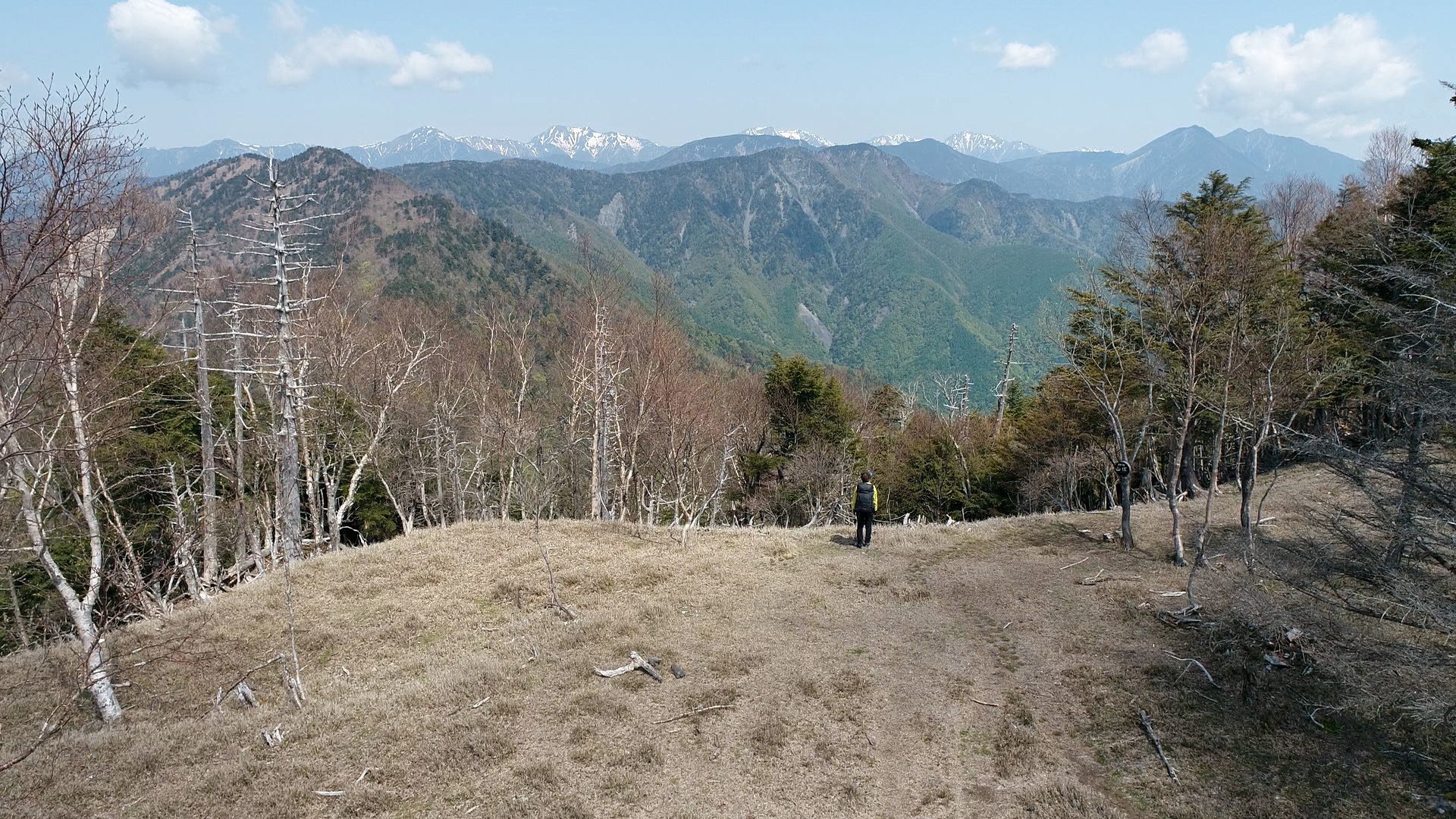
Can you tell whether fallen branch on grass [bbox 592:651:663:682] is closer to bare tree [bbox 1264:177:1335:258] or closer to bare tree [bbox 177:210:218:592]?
bare tree [bbox 177:210:218:592]

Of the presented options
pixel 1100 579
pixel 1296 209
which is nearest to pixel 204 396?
pixel 1100 579

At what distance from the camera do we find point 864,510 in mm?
17859

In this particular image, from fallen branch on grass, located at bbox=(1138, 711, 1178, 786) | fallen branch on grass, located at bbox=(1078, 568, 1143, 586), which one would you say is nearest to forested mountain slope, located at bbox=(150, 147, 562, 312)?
fallen branch on grass, located at bbox=(1078, 568, 1143, 586)

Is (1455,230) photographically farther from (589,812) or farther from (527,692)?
(527,692)

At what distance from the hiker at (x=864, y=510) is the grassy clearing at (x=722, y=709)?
176 cm

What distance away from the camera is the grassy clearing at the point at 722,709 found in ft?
27.9

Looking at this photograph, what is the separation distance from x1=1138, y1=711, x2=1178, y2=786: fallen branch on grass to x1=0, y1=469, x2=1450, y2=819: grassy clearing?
0.17m

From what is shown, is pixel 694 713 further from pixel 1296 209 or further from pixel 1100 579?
pixel 1296 209

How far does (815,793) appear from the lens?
8641 mm

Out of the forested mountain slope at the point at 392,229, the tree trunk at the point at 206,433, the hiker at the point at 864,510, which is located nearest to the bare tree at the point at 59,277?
the tree trunk at the point at 206,433

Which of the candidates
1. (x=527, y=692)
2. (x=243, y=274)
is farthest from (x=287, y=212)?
(x=527, y=692)

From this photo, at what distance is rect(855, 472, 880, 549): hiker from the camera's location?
1783 centimetres

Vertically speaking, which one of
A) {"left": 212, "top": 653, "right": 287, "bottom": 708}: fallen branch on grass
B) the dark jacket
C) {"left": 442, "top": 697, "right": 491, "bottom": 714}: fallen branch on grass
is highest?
the dark jacket

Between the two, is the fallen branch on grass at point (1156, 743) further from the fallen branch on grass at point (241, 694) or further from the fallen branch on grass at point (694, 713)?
the fallen branch on grass at point (241, 694)
